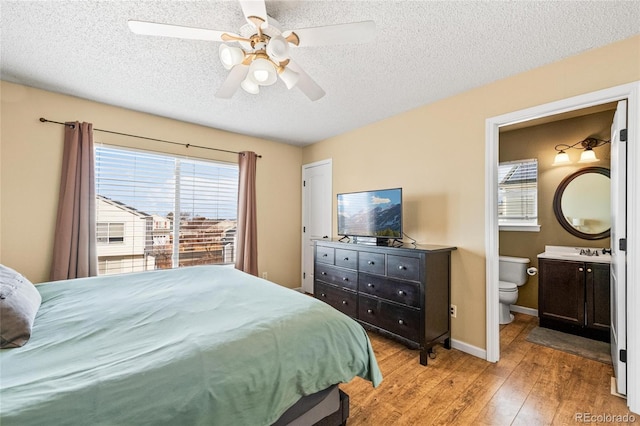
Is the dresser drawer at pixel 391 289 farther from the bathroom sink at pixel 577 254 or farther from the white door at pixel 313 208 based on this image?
the bathroom sink at pixel 577 254

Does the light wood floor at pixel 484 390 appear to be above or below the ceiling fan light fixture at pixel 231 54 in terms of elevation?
below

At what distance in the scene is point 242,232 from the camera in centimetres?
387

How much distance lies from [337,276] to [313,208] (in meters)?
1.54

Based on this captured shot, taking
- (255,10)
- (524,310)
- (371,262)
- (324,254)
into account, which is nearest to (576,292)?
(524,310)

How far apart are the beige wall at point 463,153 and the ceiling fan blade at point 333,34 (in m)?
1.67

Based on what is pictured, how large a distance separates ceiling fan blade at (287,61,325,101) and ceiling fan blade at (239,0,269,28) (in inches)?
14.3

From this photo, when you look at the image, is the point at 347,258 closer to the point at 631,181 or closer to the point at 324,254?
the point at 324,254

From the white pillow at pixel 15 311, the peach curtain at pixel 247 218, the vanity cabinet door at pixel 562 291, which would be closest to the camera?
the white pillow at pixel 15 311

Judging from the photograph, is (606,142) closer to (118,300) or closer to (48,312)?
(118,300)

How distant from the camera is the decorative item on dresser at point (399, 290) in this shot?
7.90 ft

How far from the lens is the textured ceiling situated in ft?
5.28

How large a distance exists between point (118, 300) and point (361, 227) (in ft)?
7.56

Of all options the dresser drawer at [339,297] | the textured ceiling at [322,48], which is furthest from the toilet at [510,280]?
the textured ceiling at [322,48]

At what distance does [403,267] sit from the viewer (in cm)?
253
